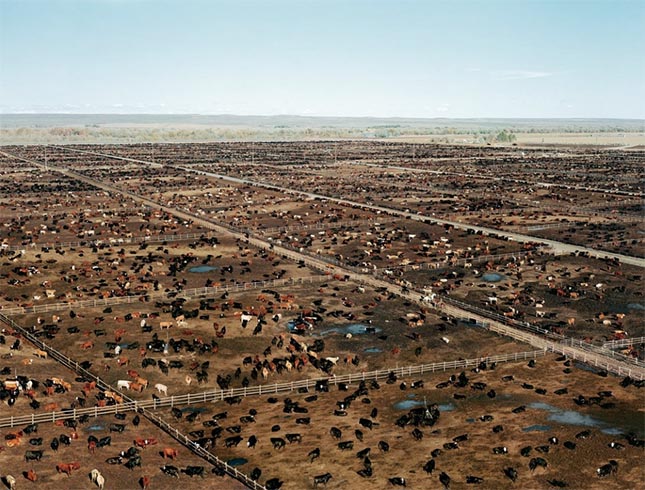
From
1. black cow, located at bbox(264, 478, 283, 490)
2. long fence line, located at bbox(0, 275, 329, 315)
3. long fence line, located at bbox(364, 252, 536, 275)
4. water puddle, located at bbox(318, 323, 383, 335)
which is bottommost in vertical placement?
black cow, located at bbox(264, 478, 283, 490)

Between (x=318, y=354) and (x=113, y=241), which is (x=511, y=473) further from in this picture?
(x=113, y=241)

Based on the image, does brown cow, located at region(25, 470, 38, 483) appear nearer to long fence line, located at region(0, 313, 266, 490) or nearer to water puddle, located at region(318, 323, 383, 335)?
long fence line, located at region(0, 313, 266, 490)

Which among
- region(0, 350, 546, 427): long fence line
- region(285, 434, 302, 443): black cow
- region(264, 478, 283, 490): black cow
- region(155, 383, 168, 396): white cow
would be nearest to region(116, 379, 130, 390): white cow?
region(155, 383, 168, 396): white cow

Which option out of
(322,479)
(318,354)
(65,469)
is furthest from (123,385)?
(322,479)

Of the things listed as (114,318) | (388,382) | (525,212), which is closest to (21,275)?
(114,318)

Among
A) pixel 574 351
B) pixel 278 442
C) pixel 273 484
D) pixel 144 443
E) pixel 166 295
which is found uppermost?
pixel 166 295

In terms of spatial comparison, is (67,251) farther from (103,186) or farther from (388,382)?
(103,186)

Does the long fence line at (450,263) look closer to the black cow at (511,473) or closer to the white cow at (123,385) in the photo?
the white cow at (123,385)
